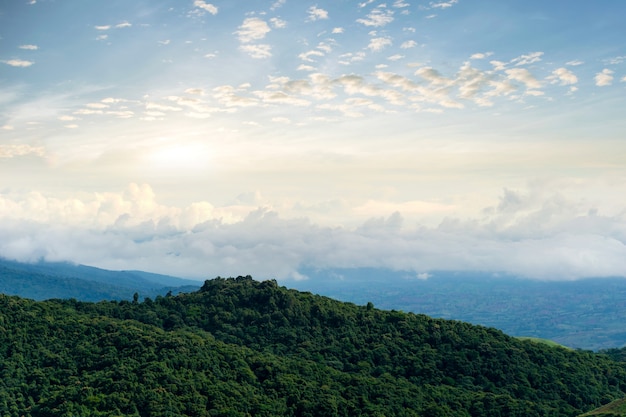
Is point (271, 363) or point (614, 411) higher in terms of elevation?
point (614, 411)

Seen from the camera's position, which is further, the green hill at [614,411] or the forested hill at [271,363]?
the forested hill at [271,363]

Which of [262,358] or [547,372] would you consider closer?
[262,358]

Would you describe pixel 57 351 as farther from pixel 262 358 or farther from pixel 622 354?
pixel 622 354

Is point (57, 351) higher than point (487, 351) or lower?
lower

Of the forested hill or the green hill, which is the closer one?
the green hill

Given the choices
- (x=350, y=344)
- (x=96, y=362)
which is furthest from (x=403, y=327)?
(x=96, y=362)

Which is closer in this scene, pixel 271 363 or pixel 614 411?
pixel 614 411

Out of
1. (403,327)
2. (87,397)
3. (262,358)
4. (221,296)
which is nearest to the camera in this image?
(87,397)

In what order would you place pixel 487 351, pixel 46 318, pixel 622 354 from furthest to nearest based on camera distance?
pixel 622 354 → pixel 487 351 → pixel 46 318
